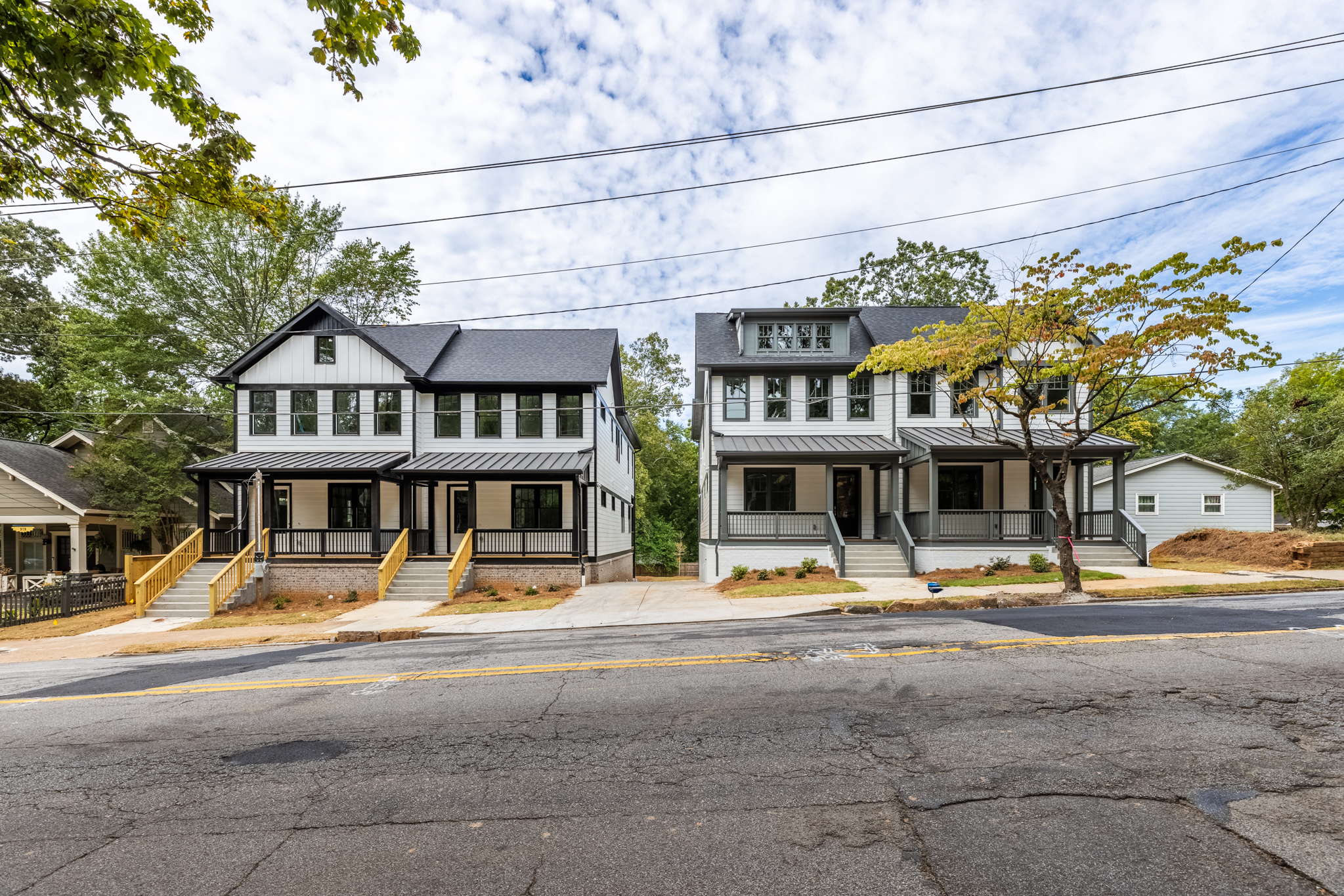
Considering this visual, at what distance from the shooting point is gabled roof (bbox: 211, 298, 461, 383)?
73.7 ft

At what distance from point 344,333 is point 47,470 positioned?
1439 centimetres

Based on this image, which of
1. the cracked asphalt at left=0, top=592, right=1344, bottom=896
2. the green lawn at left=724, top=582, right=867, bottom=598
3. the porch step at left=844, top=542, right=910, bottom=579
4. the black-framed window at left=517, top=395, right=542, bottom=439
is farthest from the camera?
the black-framed window at left=517, top=395, right=542, bottom=439

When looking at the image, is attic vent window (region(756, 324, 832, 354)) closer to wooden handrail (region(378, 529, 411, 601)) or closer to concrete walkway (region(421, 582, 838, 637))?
concrete walkway (region(421, 582, 838, 637))

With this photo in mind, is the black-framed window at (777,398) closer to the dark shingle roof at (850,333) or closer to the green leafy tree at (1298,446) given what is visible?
the dark shingle roof at (850,333)

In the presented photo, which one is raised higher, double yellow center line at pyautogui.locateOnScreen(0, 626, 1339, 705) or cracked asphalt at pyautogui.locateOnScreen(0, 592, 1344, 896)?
cracked asphalt at pyautogui.locateOnScreen(0, 592, 1344, 896)

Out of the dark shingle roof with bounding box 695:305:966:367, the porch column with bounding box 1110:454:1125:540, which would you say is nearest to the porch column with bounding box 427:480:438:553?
the dark shingle roof with bounding box 695:305:966:367

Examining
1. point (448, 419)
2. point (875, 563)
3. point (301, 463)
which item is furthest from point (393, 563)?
point (875, 563)

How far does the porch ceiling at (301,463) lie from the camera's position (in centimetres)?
2028

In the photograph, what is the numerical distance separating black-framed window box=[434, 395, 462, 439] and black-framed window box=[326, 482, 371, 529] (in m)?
3.50

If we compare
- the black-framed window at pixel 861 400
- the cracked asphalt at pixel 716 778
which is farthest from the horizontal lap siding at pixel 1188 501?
the cracked asphalt at pixel 716 778

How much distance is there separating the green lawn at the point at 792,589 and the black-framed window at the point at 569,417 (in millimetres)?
8717

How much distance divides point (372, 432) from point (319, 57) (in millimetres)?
19042

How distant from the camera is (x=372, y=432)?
2253cm

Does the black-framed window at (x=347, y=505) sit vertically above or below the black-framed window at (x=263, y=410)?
below
